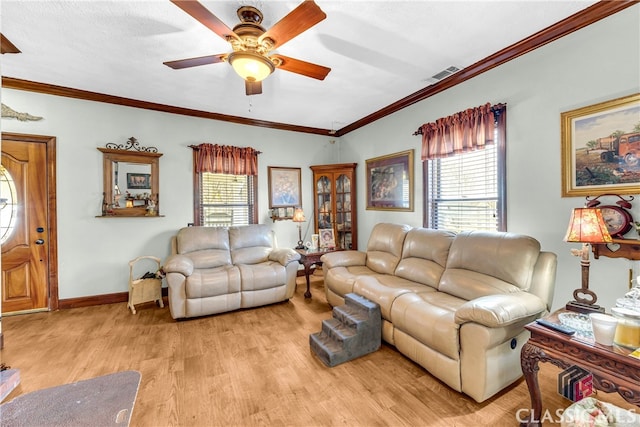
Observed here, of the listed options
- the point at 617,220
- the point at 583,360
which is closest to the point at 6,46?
the point at 583,360

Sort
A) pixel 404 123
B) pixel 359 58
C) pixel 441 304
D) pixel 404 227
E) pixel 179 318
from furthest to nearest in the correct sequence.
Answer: pixel 404 123, pixel 404 227, pixel 179 318, pixel 359 58, pixel 441 304

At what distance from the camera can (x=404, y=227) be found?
11.5 feet

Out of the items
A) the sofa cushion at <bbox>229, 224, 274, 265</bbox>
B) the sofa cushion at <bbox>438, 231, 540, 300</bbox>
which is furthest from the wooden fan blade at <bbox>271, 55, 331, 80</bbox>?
the sofa cushion at <bbox>229, 224, 274, 265</bbox>

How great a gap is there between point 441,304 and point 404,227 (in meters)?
1.37

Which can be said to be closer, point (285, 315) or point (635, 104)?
point (635, 104)

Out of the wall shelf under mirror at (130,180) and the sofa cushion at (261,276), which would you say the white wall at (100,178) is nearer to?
the wall shelf under mirror at (130,180)

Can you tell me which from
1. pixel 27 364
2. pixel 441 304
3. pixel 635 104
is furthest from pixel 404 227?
pixel 27 364

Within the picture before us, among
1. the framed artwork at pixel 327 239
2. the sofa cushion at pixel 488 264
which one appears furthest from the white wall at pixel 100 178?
the sofa cushion at pixel 488 264

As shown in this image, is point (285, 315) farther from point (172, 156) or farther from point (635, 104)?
point (635, 104)

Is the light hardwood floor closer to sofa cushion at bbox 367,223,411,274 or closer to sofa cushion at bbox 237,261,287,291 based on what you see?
sofa cushion at bbox 237,261,287,291

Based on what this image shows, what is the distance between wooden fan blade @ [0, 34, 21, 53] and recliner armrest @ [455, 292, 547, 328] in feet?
14.7

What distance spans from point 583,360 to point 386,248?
2212 mm

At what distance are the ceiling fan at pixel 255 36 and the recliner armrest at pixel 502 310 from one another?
7.08 feet

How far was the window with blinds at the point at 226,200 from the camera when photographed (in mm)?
4449
